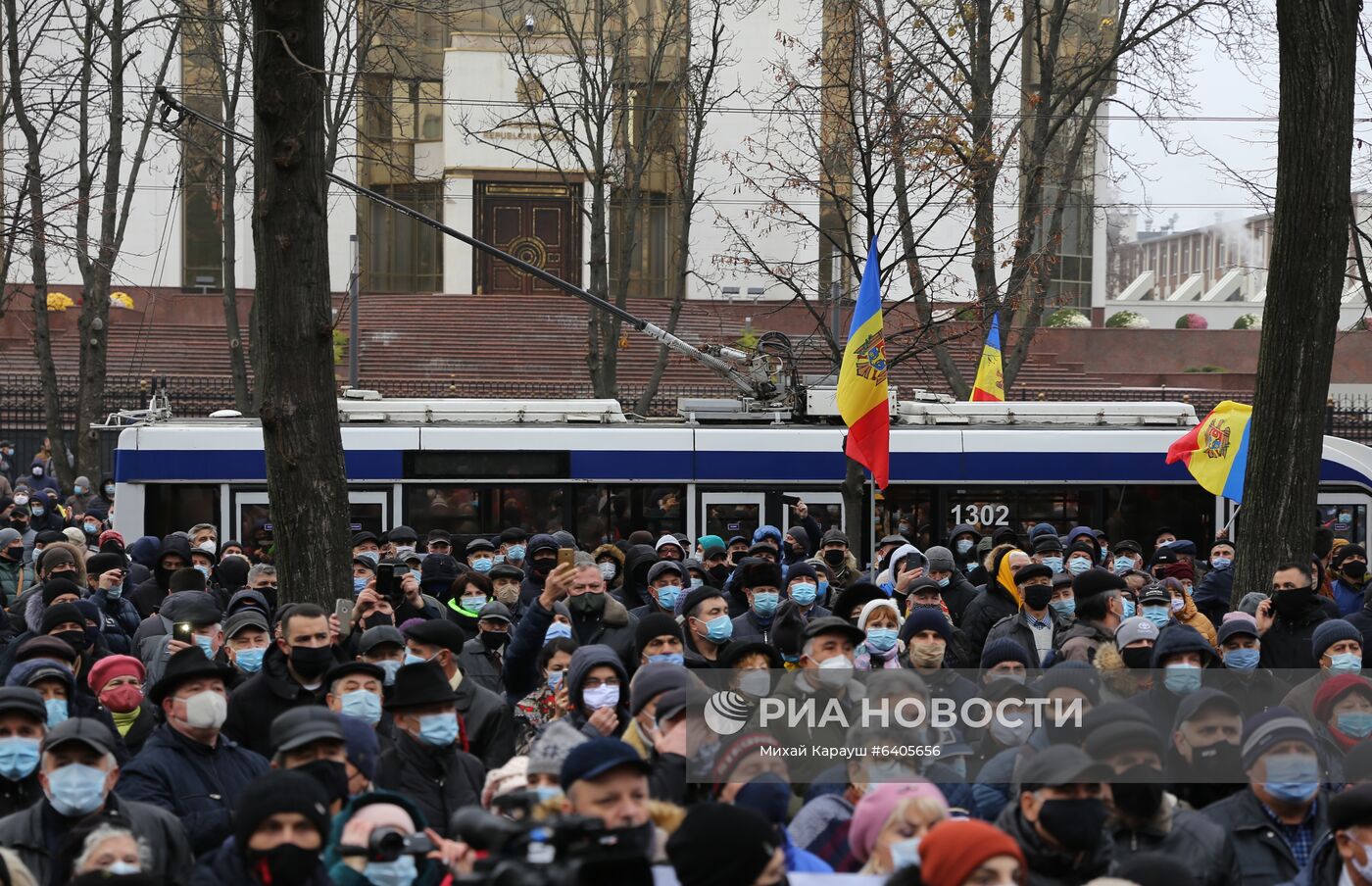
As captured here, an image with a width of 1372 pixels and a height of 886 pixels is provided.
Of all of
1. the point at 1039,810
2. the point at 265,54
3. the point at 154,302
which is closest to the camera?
the point at 1039,810

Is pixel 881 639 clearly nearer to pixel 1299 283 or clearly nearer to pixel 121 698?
pixel 121 698

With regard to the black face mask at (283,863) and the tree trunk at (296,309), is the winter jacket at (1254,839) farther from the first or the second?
the tree trunk at (296,309)

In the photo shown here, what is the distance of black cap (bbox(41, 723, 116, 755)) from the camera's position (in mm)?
5973

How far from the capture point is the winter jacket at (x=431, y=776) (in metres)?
6.82

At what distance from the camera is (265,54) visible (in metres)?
9.20

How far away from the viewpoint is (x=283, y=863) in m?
5.21

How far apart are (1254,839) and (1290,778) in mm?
260

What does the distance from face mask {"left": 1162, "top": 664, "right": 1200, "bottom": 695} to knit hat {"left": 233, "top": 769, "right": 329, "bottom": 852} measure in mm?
4253

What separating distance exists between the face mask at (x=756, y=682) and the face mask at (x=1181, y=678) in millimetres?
1882

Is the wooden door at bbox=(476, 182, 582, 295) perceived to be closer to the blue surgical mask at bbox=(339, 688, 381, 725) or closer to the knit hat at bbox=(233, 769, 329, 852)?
the blue surgical mask at bbox=(339, 688, 381, 725)

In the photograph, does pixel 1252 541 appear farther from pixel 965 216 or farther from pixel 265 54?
pixel 965 216

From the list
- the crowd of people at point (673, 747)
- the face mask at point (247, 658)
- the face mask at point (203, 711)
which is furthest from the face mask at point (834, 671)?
the face mask at point (247, 658)

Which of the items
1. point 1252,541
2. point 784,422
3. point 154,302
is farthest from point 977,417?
point 154,302

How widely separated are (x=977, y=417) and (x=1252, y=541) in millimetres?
8091
